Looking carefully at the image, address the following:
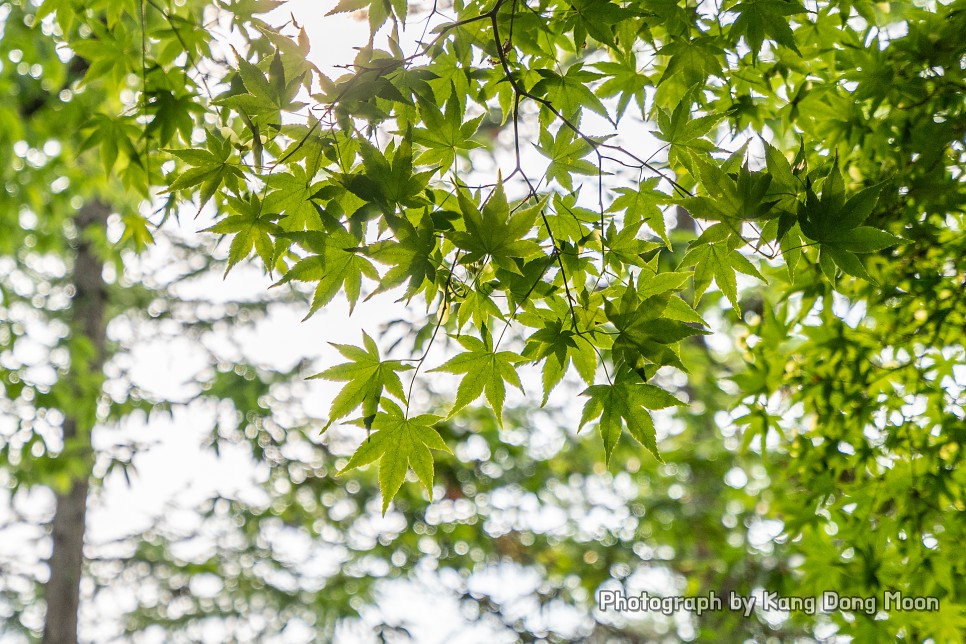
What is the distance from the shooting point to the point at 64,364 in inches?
253

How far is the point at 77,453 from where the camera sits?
528 centimetres

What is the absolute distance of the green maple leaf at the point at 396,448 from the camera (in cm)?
120

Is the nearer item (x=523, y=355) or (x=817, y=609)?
(x=523, y=355)

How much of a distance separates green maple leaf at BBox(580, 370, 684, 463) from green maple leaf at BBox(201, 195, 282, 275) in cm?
60

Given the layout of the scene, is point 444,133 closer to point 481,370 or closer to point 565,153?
point 565,153

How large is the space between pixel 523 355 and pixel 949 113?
118cm

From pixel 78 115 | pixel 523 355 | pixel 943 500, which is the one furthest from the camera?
pixel 78 115

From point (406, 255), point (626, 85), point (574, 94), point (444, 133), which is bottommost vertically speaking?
point (406, 255)

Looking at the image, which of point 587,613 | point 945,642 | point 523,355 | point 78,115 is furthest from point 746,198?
point 587,613

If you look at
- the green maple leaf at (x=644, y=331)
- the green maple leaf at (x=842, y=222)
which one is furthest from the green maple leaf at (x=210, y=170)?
the green maple leaf at (x=842, y=222)

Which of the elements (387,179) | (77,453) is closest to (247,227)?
(387,179)

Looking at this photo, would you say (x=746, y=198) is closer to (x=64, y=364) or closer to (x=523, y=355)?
(x=523, y=355)

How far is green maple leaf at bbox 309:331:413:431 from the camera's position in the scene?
1186 millimetres

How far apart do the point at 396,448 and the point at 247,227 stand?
469 mm
